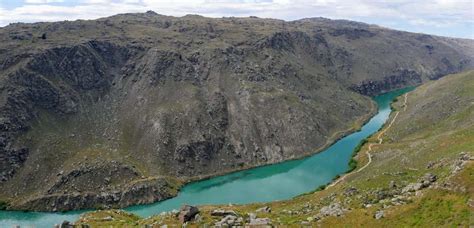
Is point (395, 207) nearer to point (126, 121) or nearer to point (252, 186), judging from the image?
point (252, 186)

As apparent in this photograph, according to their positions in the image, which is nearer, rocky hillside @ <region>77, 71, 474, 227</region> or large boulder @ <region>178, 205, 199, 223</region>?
rocky hillside @ <region>77, 71, 474, 227</region>

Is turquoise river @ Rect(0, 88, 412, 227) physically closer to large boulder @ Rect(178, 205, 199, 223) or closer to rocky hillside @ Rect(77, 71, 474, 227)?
rocky hillside @ Rect(77, 71, 474, 227)

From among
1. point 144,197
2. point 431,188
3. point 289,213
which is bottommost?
point 144,197

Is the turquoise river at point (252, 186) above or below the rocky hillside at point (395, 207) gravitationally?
below

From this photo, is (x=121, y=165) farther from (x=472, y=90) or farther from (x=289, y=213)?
(x=472, y=90)

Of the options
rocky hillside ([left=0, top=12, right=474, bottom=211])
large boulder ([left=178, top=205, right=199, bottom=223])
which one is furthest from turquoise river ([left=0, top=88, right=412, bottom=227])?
large boulder ([left=178, top=205, right=199, bottom=223])

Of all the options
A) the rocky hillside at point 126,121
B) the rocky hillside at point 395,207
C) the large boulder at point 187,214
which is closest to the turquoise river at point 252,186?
the rocky hillside at point 126,121

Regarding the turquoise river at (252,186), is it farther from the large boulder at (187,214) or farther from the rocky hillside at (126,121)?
the large boulder at (187,214)

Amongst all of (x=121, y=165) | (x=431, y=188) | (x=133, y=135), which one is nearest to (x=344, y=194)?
(x=431, y=188)
